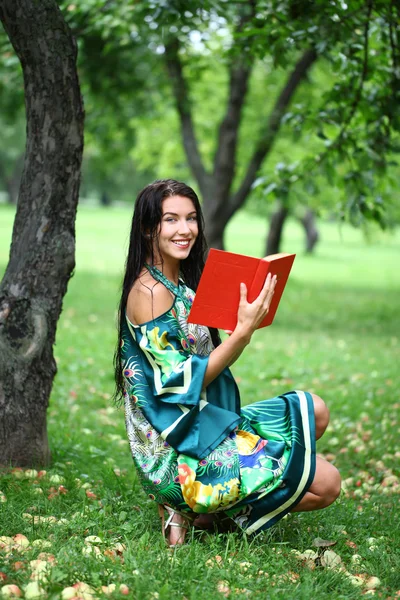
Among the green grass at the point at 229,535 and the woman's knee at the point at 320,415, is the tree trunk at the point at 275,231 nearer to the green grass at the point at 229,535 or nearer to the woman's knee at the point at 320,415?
the green grass at the point at 229,535

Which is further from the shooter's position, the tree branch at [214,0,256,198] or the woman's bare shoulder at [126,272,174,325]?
the tree branch at [214,0,256,198]

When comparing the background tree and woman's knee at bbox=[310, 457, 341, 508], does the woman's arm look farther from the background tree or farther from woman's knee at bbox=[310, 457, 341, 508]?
the background tree

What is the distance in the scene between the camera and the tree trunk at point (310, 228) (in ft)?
115

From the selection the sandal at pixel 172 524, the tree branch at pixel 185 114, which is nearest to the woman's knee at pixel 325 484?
the sandal at pixel 172 524

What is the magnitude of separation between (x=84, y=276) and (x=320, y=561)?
16999 mm

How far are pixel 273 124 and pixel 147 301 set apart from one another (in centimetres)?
885

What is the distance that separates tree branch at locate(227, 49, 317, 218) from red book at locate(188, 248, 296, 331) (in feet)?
27.8

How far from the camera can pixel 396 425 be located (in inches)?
238

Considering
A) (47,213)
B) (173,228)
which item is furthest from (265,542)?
(47,213)

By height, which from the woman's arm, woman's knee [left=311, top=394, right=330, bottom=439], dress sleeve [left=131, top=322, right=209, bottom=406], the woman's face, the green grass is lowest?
the green grass

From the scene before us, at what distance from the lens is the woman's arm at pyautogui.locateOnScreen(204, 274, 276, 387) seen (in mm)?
3094

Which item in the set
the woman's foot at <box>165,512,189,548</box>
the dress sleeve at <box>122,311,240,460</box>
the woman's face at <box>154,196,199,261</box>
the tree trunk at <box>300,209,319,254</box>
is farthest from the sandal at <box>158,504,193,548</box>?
the tree trunk at <box>300,209,319,254</box>

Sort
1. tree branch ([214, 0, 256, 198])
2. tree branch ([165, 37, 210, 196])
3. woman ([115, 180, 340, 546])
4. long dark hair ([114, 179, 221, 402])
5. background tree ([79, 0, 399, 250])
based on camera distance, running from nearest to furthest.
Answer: woman ([115, 180, 340, 546]) < long dark hair ([114, 179, 221, 402]) < background tree ([79, 0, 399, 250]) < tree branch ([214, 0, 256, 198]) < tree branch ([165, 37, 210, 196])

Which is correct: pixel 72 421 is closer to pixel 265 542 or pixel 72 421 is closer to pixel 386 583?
pixel 265 542
